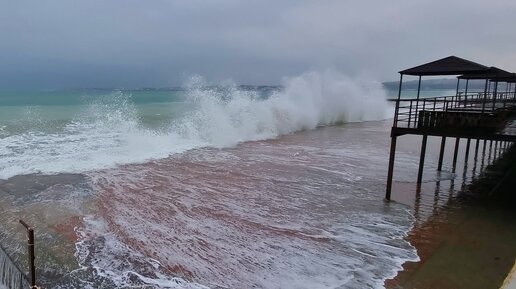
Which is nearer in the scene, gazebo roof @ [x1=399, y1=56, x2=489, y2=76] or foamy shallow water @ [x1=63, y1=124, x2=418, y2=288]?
foamy shallow water @ [x1=63, y1=124, x2=418, y2=288]

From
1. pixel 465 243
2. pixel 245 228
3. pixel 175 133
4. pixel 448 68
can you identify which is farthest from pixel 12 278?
pixel 175 133

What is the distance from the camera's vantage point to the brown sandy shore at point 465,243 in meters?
7.18

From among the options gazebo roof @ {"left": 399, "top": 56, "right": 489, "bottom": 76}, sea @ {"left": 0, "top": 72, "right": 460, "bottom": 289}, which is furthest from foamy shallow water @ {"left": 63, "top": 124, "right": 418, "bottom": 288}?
gazebo roof @ {"left": 399, "top": 56, "right": 489, "bottom": 76}

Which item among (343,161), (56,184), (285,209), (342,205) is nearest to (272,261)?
(285,209)

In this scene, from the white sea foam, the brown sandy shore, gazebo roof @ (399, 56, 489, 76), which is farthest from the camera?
the white sea foam

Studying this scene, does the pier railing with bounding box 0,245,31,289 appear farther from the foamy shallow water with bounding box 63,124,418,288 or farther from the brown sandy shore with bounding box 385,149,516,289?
the brown sandy shore with bounding box 385,149,516,289

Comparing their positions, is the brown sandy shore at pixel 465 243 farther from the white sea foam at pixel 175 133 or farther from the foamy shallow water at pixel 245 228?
the white sea foam at pixel 175 133

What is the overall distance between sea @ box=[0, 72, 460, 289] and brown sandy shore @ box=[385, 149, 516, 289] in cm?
39

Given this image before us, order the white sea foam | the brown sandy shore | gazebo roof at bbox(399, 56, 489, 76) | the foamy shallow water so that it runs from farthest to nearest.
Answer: the white sea foam → gazebo roof at bbox(399, 56, 489, 76) → the foamy shallow water → the brown sandy shore

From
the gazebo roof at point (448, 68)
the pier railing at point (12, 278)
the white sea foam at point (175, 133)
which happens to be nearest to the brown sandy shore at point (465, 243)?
the gazebo roof at point (448, 68)

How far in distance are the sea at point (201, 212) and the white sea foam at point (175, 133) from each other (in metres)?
0.18

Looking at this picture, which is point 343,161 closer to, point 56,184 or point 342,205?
point 342,205

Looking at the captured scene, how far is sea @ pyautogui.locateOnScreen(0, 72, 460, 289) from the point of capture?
7523 mm

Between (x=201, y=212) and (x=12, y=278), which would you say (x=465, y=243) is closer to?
(x=201, y=212)
